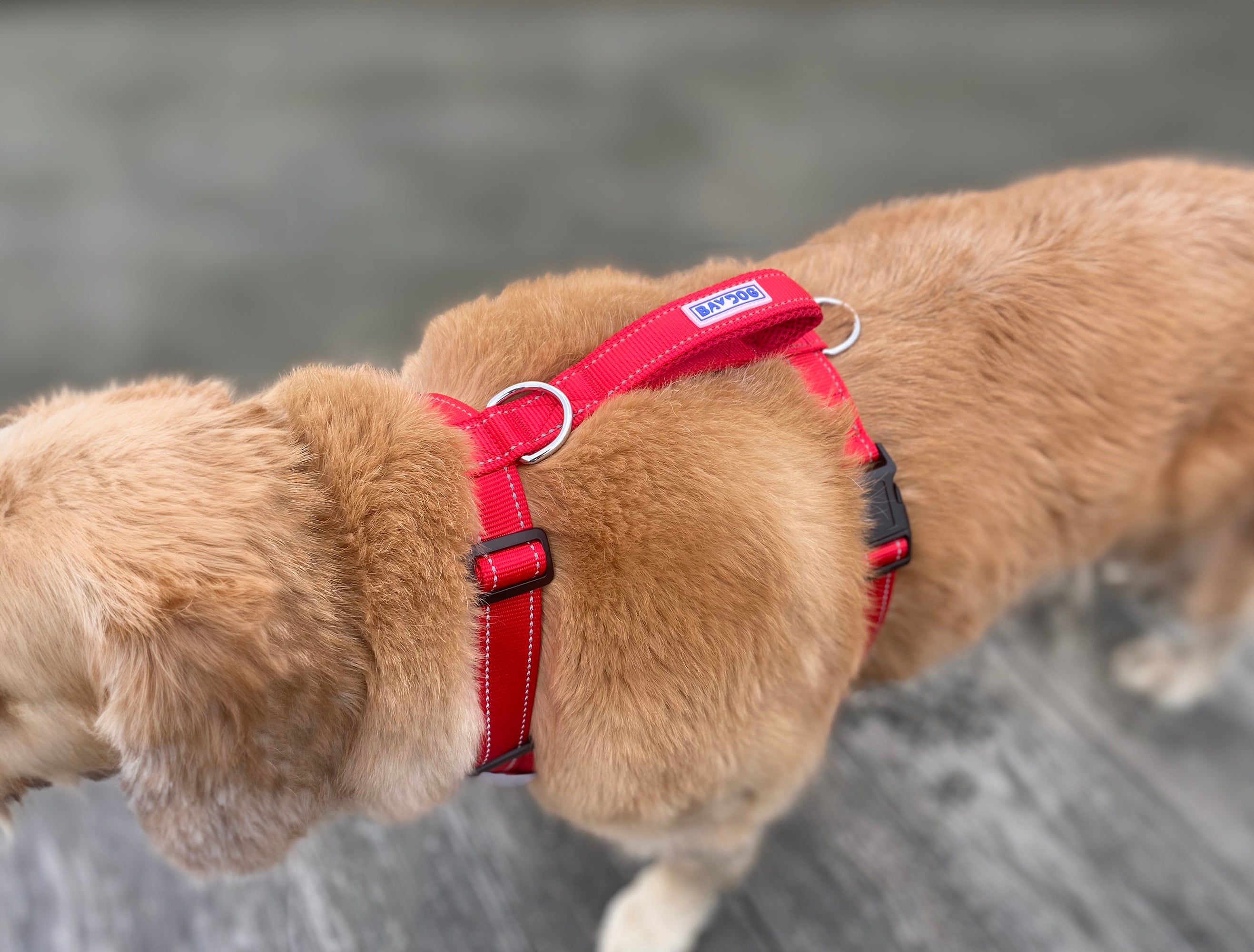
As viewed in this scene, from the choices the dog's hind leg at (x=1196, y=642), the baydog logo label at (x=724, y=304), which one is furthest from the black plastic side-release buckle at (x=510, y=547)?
the dog's hind leg at (x=1196, y=642)

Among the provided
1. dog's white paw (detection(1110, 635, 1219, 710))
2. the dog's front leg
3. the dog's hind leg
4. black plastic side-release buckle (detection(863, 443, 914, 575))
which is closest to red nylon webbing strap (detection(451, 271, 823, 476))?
black plastic side-release buckle (detection(863, 443, 914, 575))

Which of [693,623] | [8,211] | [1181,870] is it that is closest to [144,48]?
[8,211]

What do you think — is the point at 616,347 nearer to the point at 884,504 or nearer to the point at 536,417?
the point at 536,417

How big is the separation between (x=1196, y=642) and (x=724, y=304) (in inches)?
75.2

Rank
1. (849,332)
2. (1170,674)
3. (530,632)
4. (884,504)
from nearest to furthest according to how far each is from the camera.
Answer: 1. (530,632)
2. (884,504)
3. (849,332)
4. (1170,674)

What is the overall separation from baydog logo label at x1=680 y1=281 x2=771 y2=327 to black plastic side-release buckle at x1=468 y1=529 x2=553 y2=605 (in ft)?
1.21

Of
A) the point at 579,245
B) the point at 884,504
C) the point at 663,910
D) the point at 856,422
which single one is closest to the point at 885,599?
the point at 884,504

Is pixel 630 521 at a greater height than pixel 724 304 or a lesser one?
lesser

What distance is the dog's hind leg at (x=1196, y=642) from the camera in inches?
75.4

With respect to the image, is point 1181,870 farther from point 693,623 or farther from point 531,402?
point 531,402

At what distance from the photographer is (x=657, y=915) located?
174cm

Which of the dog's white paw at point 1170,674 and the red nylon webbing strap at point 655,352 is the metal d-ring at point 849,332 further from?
the dog's white paw at point 1170,674

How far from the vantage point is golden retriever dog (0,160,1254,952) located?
0.95 meters

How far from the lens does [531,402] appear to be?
3.73ft
